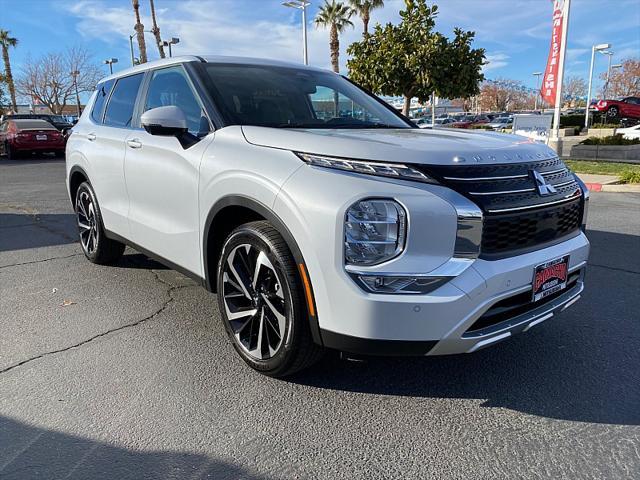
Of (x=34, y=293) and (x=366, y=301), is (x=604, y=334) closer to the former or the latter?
(x=366, y=301)

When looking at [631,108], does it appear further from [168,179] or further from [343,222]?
[343,222]

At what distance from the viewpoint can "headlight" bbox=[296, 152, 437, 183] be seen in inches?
92.8

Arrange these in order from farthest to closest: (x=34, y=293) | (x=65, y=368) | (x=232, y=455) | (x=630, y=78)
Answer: (x=630, y=78) < (x=34, y=293) < (x=65, y=368) < (x=232, y=455)

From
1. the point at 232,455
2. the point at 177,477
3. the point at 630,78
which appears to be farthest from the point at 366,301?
the point at 630,78

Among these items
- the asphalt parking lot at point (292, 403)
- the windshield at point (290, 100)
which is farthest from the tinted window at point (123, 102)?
the asphalt parking lot at point (292, 403)

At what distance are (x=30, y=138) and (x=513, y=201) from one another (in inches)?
785

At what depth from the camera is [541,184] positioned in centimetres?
267

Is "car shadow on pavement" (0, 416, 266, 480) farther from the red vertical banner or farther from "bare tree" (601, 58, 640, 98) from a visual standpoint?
"bare tree" (601, 58, 640, 98)

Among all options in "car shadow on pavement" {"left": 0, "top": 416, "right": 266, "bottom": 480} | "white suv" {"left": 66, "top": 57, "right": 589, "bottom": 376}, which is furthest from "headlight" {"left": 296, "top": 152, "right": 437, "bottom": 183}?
"car shadow on pavement" {"left": 0, "top": 416, "right": 266, "bottom": 480}

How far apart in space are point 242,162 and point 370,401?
1.45m

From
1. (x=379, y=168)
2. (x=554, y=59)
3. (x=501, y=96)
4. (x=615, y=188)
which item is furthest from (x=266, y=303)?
(x=501, y=96)

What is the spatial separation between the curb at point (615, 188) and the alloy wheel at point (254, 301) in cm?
969

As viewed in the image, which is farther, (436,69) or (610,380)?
(436,69)

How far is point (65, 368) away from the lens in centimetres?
309
